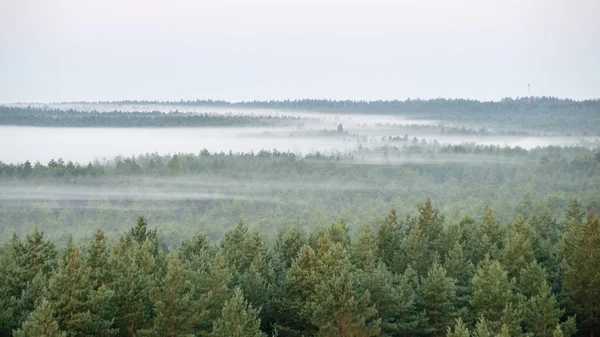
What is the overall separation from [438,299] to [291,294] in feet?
29.3

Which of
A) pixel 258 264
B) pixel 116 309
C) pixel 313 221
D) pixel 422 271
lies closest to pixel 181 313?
pixel 116 309

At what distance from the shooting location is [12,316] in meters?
38.7

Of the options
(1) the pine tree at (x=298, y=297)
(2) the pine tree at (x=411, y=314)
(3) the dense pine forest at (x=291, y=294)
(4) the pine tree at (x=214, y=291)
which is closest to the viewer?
(3) the dense pine forest at (x=291, y=294)

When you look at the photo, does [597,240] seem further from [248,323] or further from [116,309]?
[116,309]

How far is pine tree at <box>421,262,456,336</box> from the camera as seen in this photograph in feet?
148

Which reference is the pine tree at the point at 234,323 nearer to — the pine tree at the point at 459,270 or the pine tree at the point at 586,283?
the pine tree at the point at 459,270

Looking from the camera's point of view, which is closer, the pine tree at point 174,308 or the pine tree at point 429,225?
the pine tree at point 174,308

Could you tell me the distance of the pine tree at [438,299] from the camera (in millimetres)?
45156

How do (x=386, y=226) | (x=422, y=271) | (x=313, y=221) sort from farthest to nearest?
(x=313, y=221) → (x=386, y=226) → (x=422, y=271)

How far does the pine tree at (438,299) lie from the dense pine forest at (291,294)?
7 cm

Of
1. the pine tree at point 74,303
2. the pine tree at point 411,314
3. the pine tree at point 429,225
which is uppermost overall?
the pine tree at point 74,303

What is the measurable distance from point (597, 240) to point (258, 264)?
22.6 m

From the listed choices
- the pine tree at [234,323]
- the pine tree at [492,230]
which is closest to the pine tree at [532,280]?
the pine tree at [492,230]

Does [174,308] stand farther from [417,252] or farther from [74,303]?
[417,252]
